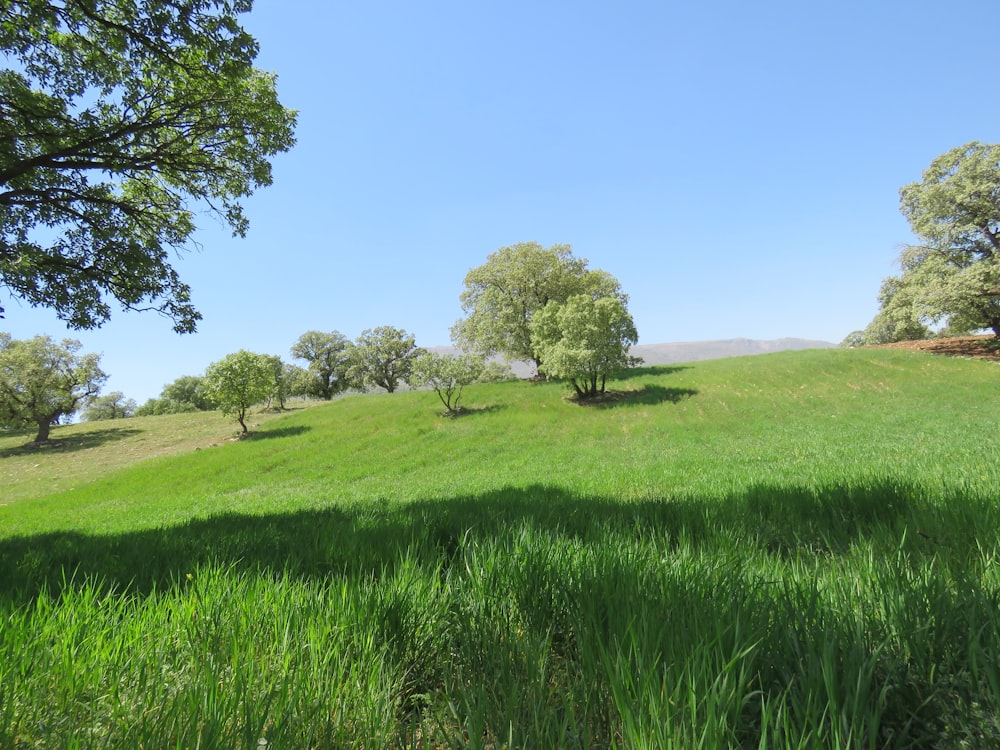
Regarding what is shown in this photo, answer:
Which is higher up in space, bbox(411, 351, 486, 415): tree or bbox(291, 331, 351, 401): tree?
bbox(291, 331, 351, 401): tree

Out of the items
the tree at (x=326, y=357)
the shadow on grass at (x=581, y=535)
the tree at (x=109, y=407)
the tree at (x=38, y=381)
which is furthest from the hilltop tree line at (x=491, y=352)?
the tree at (x=109, y=407)

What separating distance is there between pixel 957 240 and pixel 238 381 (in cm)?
6088

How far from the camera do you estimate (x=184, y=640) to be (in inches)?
70.3

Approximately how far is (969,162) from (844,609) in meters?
49.2

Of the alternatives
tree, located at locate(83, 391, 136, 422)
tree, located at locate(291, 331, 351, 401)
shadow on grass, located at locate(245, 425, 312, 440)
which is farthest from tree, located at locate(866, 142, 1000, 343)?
tree, located at locate(83, 391, 136, 422)

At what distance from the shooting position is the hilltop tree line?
28.0 metres

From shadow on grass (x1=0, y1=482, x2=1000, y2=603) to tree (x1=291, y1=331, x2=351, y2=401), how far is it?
74086 mm

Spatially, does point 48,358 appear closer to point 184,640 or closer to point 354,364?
point 354,364

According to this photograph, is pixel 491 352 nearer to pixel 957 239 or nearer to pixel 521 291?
pixel 521 291

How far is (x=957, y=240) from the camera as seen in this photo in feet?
105

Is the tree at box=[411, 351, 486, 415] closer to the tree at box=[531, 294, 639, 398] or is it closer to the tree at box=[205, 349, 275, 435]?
the tree at box=[531, 294, 639, 398]

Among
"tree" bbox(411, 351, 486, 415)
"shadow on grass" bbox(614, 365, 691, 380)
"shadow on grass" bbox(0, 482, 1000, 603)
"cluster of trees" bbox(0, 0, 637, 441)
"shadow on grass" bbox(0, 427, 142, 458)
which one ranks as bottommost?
"shadow on grass" bbox(0, 427, 142, 458)

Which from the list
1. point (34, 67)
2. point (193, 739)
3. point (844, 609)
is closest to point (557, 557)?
point (844, 609)

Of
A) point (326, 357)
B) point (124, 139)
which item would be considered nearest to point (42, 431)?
point (326, 357)
